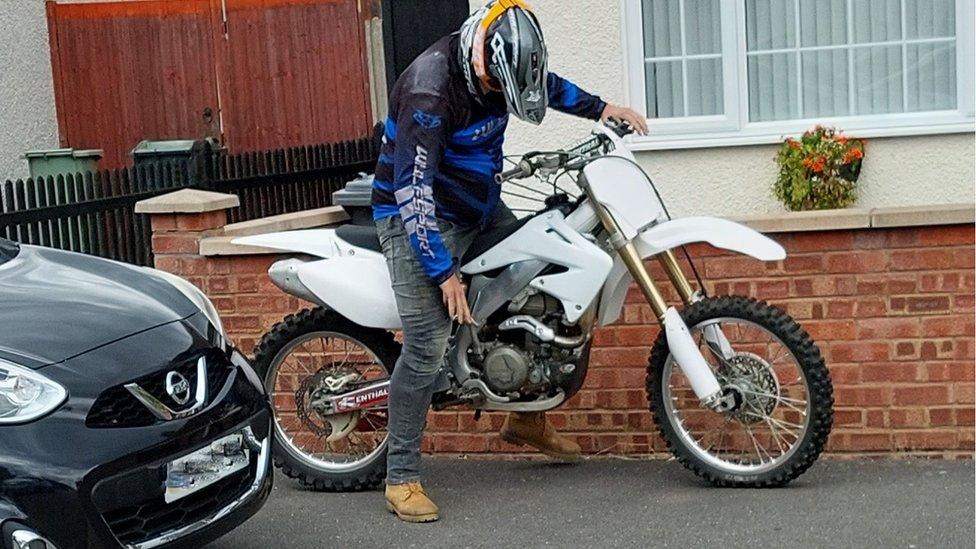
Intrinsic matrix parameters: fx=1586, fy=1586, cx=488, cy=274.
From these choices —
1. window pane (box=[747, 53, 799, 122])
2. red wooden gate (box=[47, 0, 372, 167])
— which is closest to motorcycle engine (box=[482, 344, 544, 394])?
window pane (box=[747, 53, 799, 122])

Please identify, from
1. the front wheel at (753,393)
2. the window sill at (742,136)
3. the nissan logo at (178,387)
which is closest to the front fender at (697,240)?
the front wheel at (753,393)

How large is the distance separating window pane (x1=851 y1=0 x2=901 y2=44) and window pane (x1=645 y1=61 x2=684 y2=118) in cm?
102

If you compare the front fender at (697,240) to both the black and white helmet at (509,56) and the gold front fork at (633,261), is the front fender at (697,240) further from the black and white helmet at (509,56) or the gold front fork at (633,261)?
the black and white helmet at (509,56)

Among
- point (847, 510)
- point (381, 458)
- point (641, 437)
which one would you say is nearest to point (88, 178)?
point (381, 458)

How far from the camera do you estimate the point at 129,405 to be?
4.65 metres

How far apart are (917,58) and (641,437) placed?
3378mm

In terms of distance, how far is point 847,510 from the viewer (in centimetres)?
571

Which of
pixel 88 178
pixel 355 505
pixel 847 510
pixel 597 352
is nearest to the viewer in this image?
pixel 847 510

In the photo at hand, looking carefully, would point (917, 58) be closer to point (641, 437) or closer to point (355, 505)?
point (641, 437)

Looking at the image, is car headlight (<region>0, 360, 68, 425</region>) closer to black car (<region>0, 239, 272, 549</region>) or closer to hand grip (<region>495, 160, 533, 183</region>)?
black car (<region>0, 239, 272, 549</region>)

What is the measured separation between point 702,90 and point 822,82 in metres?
0.68

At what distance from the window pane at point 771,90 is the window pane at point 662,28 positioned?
1.47 ft

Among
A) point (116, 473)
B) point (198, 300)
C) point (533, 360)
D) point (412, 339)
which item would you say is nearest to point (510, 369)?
point (533, 360)

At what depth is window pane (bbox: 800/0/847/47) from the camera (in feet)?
29.3
